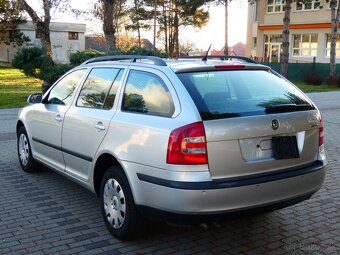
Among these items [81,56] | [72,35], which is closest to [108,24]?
[81,56]

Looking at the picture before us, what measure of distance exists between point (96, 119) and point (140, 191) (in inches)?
42.8

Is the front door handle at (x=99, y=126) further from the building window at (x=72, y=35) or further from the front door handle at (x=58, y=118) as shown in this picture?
the building window at (x=72, y=35)

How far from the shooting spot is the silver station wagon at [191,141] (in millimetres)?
3643

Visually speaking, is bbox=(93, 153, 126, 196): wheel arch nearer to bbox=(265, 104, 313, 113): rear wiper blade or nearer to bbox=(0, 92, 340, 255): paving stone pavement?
bbox=(0, 92, 340, 255): paving stone pavement

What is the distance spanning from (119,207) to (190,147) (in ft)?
3.56

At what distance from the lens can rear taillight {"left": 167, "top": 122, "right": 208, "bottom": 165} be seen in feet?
11.9

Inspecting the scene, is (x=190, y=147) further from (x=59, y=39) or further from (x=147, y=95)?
(x=59, y=39)

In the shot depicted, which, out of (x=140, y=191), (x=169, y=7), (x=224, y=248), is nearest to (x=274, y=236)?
(x=224, y=248)

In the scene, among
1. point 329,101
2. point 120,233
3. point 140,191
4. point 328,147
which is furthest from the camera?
point 329,101

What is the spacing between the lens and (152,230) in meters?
4.48

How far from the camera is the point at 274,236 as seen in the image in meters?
4.40

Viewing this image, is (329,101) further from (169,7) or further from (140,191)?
(169,7)

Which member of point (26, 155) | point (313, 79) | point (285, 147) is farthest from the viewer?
point (313, 79)

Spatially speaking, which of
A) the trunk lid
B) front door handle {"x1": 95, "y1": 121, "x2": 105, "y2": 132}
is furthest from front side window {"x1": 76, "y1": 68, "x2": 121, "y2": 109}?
the trunk lid
